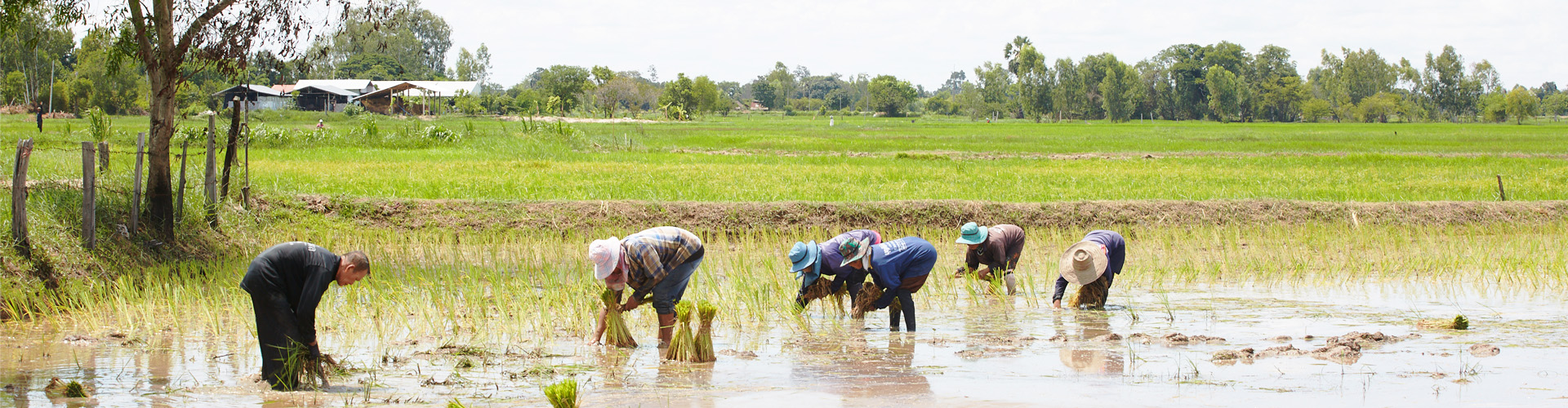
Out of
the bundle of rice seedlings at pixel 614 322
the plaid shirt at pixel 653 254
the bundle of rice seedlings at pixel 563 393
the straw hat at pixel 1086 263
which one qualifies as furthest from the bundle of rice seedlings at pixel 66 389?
the straw hat at pixel 1086 263

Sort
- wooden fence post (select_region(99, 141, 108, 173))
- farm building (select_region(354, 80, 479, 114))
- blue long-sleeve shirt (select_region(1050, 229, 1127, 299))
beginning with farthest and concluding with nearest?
farm building (select_region(354, 80, 479, 114)), wooden fence post (select_region(99, 141, 108, 173)), blue long-sleeve shirt (select_region(1050, 229, 1127, 299))

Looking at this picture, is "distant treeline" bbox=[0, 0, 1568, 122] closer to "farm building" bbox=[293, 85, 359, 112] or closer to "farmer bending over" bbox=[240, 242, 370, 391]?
"farm building" bbox=[293, 85, 359, 112]

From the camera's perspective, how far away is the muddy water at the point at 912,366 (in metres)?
6.00

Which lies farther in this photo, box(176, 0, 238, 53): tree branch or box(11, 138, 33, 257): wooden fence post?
box(176, 0, 238, 53): tree branch

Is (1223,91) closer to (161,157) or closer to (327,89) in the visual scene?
(327,89)

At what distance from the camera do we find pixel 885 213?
586 inches

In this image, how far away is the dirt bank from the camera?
1430 cm

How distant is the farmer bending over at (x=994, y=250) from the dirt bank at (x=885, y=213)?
4661 mm

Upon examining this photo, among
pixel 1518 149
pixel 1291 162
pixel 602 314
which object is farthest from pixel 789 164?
pixel 1518 149

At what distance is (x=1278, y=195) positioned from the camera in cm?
1673

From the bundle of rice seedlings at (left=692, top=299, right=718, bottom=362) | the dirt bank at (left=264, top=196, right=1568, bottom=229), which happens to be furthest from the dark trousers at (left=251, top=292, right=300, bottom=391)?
the dirt bank at (left=264, top=196, right=1568, bottom=229)

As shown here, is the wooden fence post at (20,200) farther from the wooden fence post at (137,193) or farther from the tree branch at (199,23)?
the tree branch at (199,23)

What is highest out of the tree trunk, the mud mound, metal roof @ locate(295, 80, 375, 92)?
metal roof @ locate(295, 80, 375, 92)

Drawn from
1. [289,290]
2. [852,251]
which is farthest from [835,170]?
[289,290]
